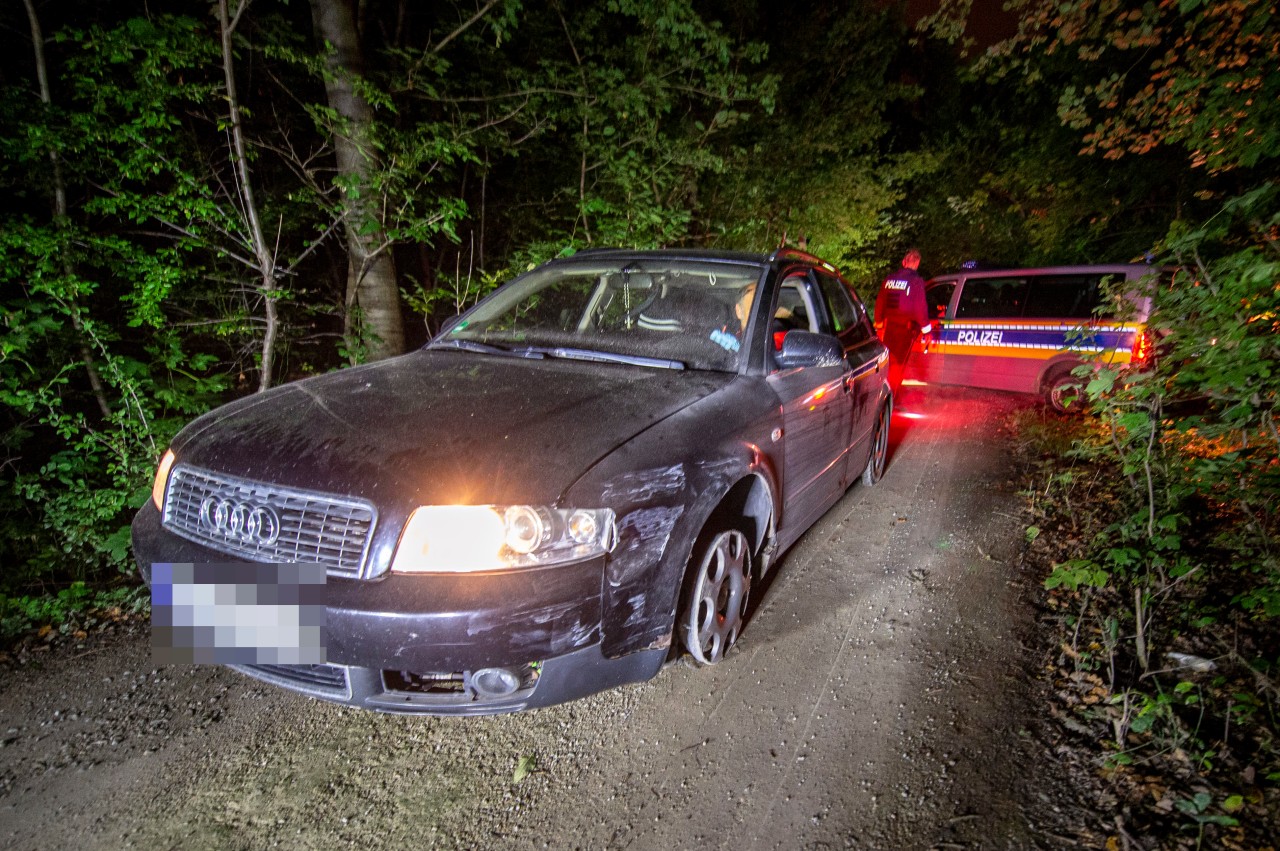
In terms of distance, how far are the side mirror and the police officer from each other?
14.5ft

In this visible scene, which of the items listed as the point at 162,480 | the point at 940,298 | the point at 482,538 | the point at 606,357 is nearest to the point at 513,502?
the point at 482,538

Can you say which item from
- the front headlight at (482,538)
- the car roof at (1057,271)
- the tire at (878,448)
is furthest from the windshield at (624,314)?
the car roof at (1057,271)

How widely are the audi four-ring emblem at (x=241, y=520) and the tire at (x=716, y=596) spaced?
141 centimetres

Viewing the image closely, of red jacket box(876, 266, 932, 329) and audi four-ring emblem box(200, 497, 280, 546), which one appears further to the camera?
red jacket box(876, 266, 932, 329)

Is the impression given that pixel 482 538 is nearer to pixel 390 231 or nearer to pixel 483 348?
pixel 483 348

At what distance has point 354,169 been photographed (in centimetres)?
432

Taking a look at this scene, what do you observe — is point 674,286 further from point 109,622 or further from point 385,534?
point 109,622

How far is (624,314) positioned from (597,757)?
6.62 ft

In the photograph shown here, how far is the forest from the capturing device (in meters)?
→ 2.77

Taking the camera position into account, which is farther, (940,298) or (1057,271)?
(940,298)

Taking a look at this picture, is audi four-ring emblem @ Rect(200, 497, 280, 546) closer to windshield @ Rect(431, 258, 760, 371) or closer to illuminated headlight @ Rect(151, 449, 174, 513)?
illuminated headlight @ Rect(151, 449, 174, 513)

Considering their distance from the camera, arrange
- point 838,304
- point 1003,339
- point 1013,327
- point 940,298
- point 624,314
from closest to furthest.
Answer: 1. point 624,314
2. point 838,304
3. point 1013,327
4. point 1003,339
5. point 940,298

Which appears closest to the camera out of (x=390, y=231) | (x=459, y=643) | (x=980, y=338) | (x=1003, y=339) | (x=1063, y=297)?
(x=459, y=643)

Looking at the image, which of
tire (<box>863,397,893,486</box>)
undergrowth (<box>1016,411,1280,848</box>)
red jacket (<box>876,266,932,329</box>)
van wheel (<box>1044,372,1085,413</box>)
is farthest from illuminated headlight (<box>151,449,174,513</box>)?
van wheel (<box>1044,372,1085,413</box>)
